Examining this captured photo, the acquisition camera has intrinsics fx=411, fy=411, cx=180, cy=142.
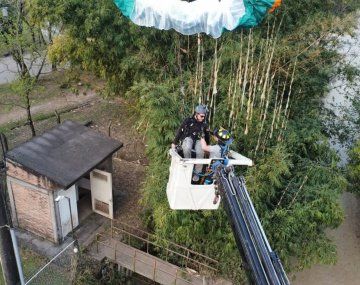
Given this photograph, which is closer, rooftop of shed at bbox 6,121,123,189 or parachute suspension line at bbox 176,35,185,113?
rooftop of shed at bbox 6,121,123,189

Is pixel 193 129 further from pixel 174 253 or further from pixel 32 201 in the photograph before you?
pixel 32 201

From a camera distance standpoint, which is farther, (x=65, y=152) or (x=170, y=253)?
(x=65, y=152)

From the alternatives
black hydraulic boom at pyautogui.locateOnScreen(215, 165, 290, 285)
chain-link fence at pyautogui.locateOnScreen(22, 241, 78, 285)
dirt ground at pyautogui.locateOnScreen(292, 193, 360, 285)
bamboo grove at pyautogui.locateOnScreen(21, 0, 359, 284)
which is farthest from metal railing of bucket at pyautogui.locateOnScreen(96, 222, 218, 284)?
black hydraulic boom at pyautogui.locateOnScreen(215, 165, 290, 285)

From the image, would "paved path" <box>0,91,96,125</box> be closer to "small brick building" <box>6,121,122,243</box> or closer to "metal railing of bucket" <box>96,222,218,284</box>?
"small brick building" <box>6,121,122,243</box>

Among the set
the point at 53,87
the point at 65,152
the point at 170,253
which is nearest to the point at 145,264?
the point at 170,253

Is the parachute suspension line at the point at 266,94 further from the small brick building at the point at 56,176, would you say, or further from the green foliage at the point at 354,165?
the small brick building at the point at 56,176

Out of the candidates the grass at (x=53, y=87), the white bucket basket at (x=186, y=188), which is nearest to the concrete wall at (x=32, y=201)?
the white bucket basket at (x=186, y=188)
